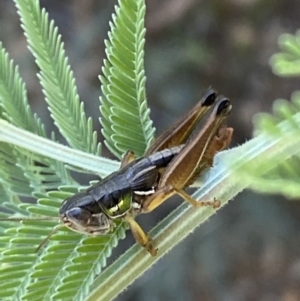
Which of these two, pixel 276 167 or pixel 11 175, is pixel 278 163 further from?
pixel 11 175

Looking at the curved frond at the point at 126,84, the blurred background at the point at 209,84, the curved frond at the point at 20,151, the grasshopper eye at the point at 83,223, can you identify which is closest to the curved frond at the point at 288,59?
the curved frond at the point at 126,84

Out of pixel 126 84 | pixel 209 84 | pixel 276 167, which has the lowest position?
pixel 276 167

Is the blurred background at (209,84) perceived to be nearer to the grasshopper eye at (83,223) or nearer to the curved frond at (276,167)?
the grasshopper eye at (83,223)

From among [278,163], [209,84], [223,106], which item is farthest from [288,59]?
[209,84]

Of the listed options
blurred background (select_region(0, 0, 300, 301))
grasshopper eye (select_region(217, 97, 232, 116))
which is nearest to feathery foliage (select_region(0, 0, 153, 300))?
grasshopper eye (select_region(217, 97, 232, 116))

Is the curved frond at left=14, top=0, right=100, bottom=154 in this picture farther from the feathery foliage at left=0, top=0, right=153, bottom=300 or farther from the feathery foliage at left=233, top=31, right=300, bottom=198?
the feathery foliage at left=233, top=31, right=300, bottom=198

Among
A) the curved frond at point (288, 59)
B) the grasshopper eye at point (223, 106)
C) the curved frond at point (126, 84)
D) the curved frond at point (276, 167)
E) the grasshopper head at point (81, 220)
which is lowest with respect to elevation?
the curved frond at point (276, 167)
